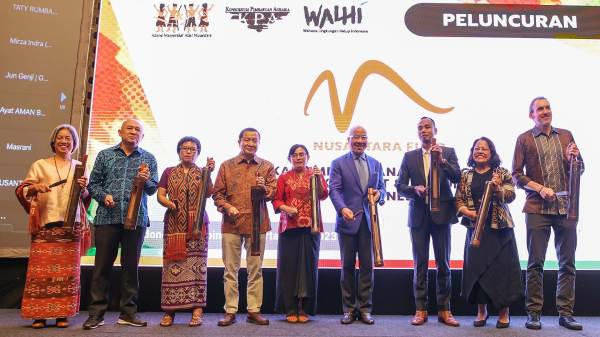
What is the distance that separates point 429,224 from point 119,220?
91.7 inches

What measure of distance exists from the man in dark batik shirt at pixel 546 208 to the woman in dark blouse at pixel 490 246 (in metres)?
0.13

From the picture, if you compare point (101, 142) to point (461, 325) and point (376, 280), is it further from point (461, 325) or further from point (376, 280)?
point (461, 325)

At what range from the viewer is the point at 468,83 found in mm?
4602

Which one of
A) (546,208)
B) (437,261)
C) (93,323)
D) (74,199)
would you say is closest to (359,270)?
(437,261)

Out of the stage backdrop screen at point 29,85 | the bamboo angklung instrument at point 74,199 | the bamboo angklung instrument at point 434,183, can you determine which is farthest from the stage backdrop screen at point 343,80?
the bamboo angklung instrument at point 74,199

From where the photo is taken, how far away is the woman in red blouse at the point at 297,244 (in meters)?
3.83

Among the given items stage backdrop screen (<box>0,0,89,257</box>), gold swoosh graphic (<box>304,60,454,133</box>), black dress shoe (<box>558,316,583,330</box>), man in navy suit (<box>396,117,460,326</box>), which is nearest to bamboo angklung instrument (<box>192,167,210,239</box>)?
gold swoosh graphic (<box>304,60,454,133</box>)

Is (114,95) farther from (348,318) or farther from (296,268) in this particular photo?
(348,318)

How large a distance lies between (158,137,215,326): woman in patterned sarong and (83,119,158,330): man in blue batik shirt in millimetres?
173

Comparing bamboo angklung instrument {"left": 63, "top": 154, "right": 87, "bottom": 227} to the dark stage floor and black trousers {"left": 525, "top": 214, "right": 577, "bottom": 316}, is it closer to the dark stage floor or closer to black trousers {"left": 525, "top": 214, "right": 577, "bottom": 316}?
the dark stage floor

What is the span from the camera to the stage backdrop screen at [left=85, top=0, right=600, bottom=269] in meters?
4.49

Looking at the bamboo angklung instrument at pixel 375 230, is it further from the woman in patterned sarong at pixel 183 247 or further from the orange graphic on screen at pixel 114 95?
the orange graphic on screen at pixel 114 95

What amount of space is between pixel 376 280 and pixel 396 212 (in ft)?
2.09

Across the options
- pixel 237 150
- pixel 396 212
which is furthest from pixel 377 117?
pixel 237 150
